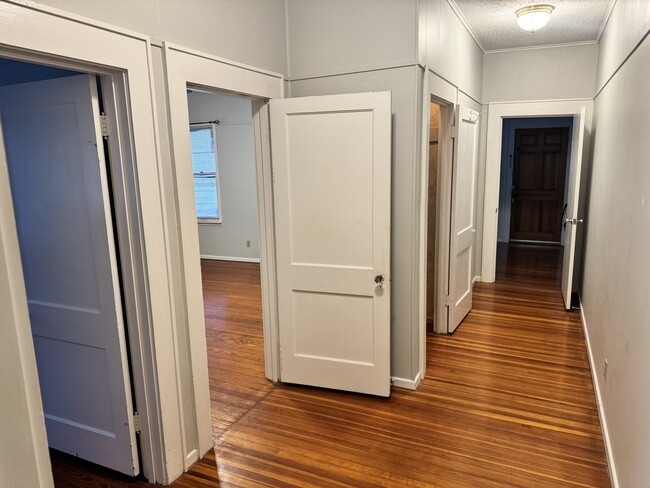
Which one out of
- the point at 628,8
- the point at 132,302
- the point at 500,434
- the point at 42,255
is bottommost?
the point at 500,434

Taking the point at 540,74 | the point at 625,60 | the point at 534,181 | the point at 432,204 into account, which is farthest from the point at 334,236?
the point at 534,181

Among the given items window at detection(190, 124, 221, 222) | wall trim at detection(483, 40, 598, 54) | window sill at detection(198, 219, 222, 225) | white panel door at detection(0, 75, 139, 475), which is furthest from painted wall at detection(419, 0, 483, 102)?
window sill at detection(198, 219, 222, 225)

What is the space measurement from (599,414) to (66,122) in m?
3.31

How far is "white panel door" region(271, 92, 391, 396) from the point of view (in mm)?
2797

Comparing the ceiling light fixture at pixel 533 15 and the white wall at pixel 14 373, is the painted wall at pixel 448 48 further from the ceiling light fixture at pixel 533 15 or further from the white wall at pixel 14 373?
the white wall at pixel 14 373

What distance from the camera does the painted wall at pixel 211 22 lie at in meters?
1.88

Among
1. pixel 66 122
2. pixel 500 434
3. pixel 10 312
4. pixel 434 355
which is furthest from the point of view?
pixel 434 355

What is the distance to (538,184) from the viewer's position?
8.44 m

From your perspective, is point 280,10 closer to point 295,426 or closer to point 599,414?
point 295,426

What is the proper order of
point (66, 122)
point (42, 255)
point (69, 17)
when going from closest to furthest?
point (69, 17) < point (66, 122) < point (42, 255)

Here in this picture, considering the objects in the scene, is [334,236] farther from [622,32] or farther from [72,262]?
[622,32]

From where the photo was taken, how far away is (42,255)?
7.57 ft

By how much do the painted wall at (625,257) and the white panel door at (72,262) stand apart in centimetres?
223

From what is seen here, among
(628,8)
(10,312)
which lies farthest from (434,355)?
(10,312)
